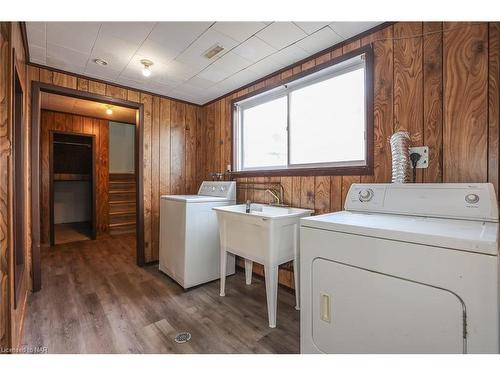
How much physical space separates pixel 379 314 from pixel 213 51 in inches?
82.1

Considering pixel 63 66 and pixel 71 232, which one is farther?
pixel 71 232

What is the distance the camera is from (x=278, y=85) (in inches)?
88.7

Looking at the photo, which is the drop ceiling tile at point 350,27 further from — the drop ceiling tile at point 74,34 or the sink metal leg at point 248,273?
the sink metal leg at point 248,273

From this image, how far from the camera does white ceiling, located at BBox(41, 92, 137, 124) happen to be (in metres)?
3.17

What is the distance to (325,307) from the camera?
111 cm

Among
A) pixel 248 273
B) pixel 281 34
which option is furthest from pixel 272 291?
pixel 281 34

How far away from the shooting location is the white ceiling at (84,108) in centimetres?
317

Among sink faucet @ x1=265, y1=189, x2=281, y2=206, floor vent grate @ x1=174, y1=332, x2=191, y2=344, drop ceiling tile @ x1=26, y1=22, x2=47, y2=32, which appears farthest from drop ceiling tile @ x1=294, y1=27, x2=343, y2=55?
floor vent grate @ x1=174, y1=332, x2=191, y2=344

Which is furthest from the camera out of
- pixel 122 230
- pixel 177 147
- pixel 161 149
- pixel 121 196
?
pixel 121 196

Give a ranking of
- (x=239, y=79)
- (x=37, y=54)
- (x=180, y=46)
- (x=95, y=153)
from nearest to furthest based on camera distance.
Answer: (x=180, y=46)
(x=37, y=54)
(x=239, y=79)
(x=95, y=153)

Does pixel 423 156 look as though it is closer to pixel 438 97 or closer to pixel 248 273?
pixel 438 97

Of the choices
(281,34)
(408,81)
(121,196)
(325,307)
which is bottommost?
(325,307)

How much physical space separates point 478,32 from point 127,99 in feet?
9.86
